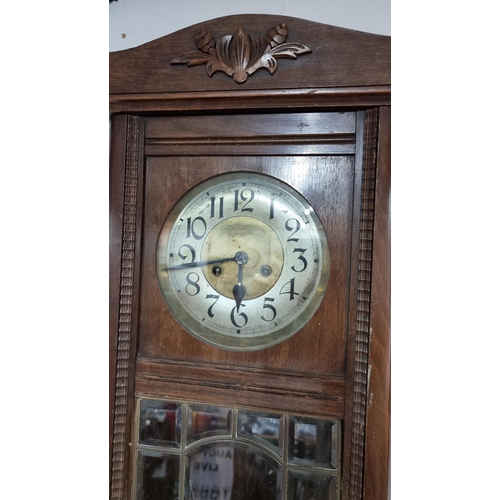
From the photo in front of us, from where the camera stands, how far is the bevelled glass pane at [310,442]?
34.7 inches

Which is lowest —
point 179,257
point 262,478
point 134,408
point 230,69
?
point 262,478

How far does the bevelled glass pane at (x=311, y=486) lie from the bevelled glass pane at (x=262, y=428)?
0.18 feet

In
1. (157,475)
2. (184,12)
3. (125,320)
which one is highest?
(184,12)

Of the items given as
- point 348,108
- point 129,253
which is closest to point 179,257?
point 129,253

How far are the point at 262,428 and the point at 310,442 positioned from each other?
0.32ft

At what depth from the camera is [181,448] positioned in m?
0.95

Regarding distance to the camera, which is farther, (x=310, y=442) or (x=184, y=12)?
(x=184, y=12)

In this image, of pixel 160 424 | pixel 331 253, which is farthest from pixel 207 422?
pixel 331 253

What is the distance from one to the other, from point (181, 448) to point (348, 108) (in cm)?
77

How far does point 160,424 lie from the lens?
954mm

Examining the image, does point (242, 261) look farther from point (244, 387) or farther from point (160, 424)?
point (160, 424)

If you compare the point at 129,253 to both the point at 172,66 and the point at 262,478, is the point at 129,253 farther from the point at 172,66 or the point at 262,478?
the point at 262,478

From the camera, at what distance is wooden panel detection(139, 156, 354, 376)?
0.88 meters

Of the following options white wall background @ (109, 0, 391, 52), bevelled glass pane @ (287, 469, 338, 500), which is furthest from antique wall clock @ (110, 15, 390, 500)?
white wall background @ (109, 0, 391, 52)
